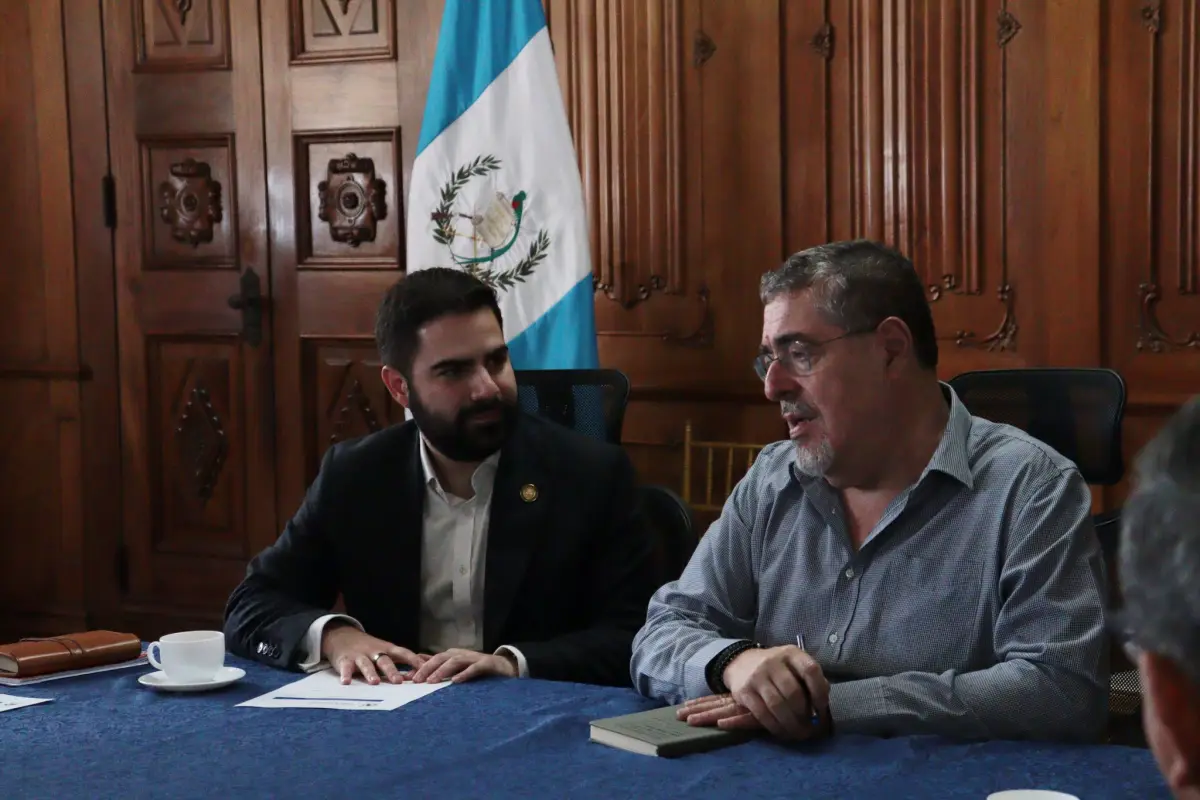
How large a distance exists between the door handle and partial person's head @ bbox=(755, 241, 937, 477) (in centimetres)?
305

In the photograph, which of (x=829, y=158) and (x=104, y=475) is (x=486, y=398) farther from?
(x=104, y=475)

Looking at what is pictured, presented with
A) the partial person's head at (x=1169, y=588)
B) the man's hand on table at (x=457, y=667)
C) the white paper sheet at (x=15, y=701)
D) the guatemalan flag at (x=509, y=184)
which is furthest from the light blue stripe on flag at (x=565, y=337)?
the partial person's head at (x=1169, y=588)

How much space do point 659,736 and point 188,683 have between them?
0.69 m

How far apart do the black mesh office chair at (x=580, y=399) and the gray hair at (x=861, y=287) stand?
0.88 m

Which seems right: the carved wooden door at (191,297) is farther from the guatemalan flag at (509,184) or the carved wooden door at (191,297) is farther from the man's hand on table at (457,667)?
the man's hand on table at (457,667)

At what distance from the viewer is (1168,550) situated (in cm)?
77

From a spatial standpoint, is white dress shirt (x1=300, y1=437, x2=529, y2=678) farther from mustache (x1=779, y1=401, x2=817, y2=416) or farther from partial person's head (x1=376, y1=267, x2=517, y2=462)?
mustache (x1=779, y1=401, x2=817, y2=416)

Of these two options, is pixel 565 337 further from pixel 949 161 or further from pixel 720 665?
pixel 720 665

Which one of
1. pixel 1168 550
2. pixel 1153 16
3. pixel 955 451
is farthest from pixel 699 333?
pixel 1168 550

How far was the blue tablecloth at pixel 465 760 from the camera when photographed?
1.49m

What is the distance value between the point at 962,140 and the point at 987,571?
2212 mm

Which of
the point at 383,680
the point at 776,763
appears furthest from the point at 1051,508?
the point at 383,680

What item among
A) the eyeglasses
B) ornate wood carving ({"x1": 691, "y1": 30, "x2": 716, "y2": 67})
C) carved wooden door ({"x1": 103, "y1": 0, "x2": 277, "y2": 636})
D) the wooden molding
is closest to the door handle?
carved wooden door ({"x1": 103, "y1": 0, "x2": 277, "y2": 636})

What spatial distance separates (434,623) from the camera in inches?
103
